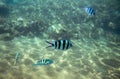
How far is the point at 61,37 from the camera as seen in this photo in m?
12.0

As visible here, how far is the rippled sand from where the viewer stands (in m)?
7.12

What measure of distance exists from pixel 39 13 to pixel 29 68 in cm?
712

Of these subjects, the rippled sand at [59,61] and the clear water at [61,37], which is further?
the clear water at [61,37]

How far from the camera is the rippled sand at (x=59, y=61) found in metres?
7.12

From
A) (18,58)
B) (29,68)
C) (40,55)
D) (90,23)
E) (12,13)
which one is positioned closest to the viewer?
(29,68)

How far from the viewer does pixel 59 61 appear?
27.9 feet

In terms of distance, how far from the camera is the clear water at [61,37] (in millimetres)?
7570

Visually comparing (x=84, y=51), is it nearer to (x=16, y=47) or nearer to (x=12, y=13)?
(x=16, y=47)

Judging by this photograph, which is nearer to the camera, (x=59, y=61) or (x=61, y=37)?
(x=59, y=61)

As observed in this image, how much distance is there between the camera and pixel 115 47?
469 inches

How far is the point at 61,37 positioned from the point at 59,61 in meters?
3.70

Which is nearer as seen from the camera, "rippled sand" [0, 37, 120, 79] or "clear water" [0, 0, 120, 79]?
"rippled sand" [0, 37, 120, 79]

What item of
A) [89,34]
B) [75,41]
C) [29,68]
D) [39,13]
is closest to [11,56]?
[29,68]

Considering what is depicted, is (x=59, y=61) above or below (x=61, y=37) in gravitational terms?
below
